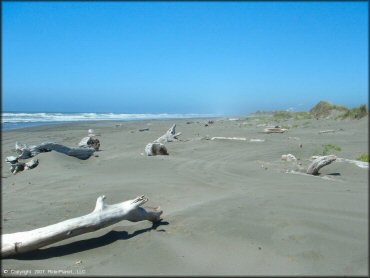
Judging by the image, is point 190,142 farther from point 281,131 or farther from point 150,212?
point 150,212

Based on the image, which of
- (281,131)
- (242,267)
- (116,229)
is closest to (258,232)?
(242,267)

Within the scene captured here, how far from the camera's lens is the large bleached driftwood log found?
4521 millimetres

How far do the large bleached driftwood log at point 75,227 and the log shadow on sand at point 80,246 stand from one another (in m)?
0.10

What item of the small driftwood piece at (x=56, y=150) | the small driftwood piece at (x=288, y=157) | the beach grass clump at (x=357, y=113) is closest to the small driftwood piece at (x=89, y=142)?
the small driftwood piece at (x=56, y=150)

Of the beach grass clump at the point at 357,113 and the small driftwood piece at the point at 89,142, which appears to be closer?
the small driftwood piece at the point at 89,142

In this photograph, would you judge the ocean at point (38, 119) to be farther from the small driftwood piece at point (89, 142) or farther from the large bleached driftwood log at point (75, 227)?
the large bleached driftwood log at point (75, 227)

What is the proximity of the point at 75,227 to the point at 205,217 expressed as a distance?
5.87 feet

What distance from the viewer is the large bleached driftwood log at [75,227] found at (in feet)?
14.8

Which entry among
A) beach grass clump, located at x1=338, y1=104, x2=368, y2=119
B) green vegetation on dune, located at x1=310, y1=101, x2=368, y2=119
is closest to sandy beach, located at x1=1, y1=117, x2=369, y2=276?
beach grass clump, located at x1=338, y1=104, x2=368, y2=119

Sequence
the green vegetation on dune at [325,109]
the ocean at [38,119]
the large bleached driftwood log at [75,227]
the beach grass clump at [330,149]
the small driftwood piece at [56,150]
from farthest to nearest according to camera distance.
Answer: the ocean at [38,119]
the green vegetation on dune at [325,109]
the small driftwood piece at [56,150]
the beach grass clump at [330,149]
the large bleached driftwood log at [75,227]

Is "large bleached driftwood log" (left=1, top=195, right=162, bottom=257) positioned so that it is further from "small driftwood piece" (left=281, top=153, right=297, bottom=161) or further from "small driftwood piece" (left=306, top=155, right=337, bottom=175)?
"small driftwood piece" (left=281, top=153, right=297, bottom=161)

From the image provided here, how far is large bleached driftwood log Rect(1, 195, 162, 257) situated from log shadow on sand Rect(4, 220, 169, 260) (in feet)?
0.34

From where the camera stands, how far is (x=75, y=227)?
480 cm

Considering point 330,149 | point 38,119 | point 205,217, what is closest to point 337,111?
point 330,149
